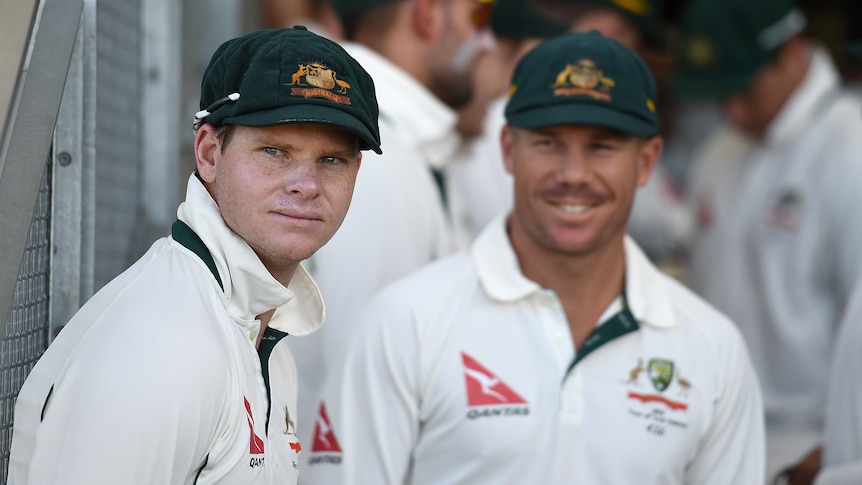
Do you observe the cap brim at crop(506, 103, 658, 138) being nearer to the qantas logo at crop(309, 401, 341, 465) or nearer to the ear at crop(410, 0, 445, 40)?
the qantas logo at crop(309, 401, 341, 465)

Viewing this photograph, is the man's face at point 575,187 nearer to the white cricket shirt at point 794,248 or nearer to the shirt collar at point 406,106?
the shirt collar at point 406,106


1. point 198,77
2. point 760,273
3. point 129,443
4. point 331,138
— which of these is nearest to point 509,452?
point 331,138

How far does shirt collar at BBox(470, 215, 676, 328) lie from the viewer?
9.60 feet

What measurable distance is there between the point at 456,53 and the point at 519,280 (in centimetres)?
123

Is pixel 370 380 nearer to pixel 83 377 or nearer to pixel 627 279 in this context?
pixel 627 279

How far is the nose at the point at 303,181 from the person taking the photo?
1896 mm

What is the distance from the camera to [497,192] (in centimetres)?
480

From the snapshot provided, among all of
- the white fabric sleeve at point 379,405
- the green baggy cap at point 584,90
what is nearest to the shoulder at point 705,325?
the green baggy cap at point 584,90

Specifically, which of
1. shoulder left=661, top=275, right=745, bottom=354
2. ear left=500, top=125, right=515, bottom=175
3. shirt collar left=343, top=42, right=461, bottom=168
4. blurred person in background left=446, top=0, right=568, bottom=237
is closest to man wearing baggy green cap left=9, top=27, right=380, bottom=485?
ear left=500, top=125, right=515, bottom=175

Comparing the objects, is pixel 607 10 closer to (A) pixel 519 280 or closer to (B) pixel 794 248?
(B) pixel 794 248

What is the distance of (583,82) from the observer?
9.59ft

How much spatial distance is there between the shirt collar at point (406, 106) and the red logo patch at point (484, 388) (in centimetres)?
99

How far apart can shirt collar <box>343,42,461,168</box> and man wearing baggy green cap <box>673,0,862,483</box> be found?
1.81m

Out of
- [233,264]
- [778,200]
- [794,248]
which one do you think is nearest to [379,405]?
[233,264]
